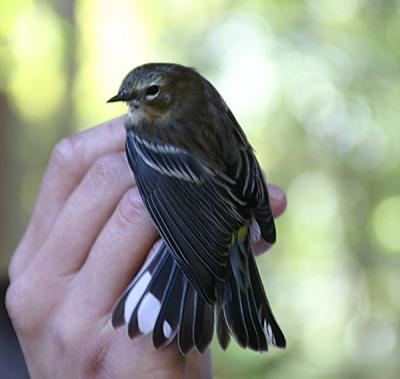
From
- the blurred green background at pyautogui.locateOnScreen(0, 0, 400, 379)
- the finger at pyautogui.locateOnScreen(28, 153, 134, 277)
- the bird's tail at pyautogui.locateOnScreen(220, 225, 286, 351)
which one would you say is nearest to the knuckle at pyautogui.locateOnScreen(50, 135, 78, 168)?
the finger at pyautogui.locateOnScreen(28, 153, 134, 277)

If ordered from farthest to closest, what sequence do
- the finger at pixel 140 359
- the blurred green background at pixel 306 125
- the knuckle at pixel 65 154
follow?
the blurred green background at pixel 306 125 → the knuckle at pixel 65 154 → the finger at pixel 140 359

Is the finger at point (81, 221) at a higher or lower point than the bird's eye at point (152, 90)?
lower

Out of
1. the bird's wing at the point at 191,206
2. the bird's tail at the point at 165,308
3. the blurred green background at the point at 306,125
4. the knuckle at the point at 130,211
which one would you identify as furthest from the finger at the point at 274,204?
the blurred green background at the point at 306,125

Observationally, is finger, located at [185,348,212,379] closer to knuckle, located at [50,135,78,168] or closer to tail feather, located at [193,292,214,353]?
tail feather, located at [193,292,214,353]

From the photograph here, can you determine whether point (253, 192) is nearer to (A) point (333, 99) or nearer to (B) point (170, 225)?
(B) point (170, 225)

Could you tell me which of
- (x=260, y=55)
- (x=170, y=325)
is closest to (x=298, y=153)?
(x=260, y=55)

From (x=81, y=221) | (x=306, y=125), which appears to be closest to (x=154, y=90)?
(x=81, y=221)

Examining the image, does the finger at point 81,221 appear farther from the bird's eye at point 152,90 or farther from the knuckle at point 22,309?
the bird's eye at point 152,90
